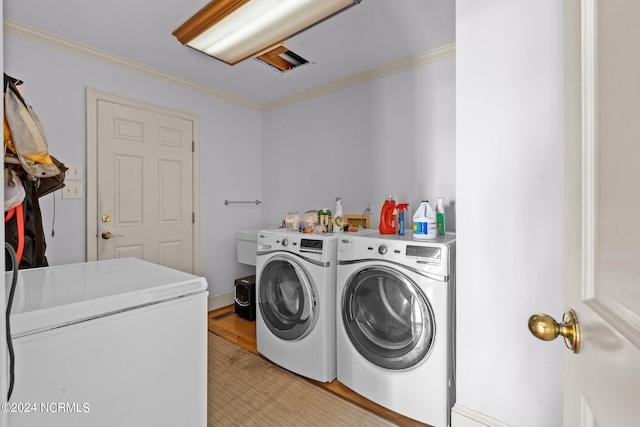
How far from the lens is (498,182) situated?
54.3 inches

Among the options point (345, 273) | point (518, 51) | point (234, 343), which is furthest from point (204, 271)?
point (518, 51)

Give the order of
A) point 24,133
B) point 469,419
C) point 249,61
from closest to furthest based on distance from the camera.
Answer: point 24,133 → point 469,419 → point 249,61

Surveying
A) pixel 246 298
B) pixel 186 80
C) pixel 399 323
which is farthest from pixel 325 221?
pixel 186 80

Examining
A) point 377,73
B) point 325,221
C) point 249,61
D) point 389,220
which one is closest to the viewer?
point 389,220

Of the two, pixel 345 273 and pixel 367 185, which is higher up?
pixel 367 185

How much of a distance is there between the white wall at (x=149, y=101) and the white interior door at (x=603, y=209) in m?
2.87

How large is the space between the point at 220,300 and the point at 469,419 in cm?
248

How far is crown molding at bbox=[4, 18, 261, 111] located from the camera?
6.65 feet

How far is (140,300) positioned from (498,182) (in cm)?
146

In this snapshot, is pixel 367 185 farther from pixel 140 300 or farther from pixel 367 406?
pixel 140 300

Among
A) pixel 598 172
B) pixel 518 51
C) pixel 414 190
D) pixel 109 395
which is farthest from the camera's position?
pixel 414 190

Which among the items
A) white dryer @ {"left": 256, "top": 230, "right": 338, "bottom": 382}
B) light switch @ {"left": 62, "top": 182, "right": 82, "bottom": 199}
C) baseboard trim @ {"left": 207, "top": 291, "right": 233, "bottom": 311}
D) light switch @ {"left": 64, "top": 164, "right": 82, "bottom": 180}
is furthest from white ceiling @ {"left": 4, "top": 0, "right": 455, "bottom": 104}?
baseboard trim @ {"left": 207, "top": 291, "right": 233, "bottom": 311}

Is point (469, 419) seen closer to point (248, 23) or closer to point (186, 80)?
point (248, 23)

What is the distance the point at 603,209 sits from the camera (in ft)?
1.49
